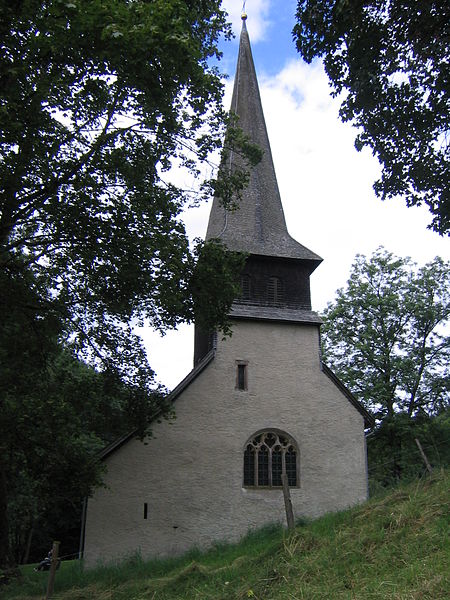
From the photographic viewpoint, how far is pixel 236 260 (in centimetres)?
1086

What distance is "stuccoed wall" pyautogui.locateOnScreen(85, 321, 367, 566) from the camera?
48.3 feet

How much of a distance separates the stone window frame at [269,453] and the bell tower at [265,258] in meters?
3.23

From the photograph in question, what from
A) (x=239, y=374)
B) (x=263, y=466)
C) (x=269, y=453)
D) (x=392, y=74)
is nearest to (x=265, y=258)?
(x=239, y=374)

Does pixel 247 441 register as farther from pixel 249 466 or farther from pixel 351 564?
pixel 351 564

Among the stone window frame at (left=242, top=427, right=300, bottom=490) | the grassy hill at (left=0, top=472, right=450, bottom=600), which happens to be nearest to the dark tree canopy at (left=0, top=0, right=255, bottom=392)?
the grassy hill at (left=0, top=472, right=450, bottom=600)

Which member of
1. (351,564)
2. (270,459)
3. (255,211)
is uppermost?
(255,211)

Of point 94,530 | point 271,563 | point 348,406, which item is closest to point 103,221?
point 271,563

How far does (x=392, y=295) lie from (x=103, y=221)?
19452 millimetres

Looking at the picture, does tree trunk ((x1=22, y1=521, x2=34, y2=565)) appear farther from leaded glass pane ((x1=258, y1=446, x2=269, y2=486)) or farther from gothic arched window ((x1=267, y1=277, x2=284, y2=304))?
gothic arched window ((x1=267, y1=277, x2=284, y2=304))

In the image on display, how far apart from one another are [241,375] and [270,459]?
256 centimetres

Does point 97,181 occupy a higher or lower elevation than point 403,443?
higher

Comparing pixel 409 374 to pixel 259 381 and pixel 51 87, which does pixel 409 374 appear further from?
pixel 51 87

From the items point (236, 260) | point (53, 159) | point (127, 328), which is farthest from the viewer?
point (127, 328)

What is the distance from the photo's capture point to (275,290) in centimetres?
1847
